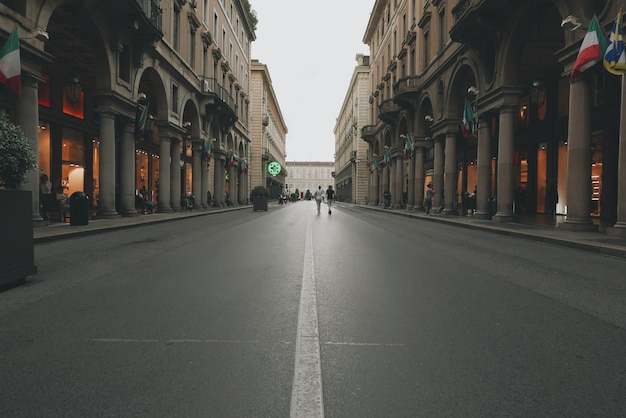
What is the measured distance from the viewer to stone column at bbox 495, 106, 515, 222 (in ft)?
59.0

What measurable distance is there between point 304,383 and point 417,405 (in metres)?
0.65

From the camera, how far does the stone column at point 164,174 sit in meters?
24.0

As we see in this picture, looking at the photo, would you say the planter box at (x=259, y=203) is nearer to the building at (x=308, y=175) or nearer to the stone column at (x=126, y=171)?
the stone column at (x=126, y=171)

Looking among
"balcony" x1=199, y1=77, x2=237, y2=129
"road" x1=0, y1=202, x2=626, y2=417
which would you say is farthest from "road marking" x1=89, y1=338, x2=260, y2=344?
"balcony" x1=199, y1=77, x2=237, y2=129

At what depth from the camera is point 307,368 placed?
9.16 feet

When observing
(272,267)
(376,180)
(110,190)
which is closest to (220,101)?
(110,190)

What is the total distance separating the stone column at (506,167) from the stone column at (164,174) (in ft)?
55.8

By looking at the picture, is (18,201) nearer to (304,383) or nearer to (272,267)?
(272,267)

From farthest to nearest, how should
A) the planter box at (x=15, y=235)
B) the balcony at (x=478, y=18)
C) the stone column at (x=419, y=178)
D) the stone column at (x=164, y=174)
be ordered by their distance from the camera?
the stone column at (x=419, y=178) < the stone column at (x=164, y=174) < the balcony at (x=478, y=18) < the planter box at (x=15, y=235)

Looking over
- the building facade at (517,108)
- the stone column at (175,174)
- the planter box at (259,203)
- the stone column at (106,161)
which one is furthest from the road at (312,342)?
the planter box at (259,203)

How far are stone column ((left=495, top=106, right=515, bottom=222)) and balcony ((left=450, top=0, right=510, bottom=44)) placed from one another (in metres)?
3.68

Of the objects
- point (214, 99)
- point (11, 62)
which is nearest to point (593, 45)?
point (11, 62)

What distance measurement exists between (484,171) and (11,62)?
58.8 feet

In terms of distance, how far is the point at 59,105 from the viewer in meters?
20.3
